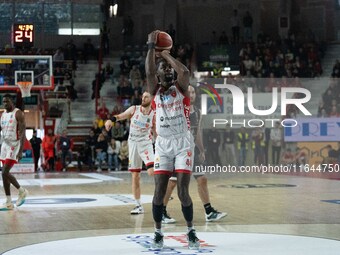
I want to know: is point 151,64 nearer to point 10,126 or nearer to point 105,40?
point 10,126

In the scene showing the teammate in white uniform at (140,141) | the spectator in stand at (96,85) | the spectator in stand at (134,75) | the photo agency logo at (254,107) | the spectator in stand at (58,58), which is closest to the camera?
the teammate in white uniform at (140,141)

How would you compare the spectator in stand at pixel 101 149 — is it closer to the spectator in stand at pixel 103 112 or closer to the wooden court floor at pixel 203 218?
the spectator in stand at pixel 103 112

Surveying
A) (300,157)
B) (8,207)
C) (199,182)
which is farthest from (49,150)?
(199,182)

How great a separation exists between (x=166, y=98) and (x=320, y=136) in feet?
59.3

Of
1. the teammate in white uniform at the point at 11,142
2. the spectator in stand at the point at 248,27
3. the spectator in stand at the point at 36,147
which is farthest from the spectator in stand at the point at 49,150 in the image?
the teammate in white uniform at the point at 11,142

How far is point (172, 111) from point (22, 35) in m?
17.9

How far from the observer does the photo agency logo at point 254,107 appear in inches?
1048

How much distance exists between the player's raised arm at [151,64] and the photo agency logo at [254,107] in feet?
59.6

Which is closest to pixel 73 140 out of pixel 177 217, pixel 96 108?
pixel 96 108

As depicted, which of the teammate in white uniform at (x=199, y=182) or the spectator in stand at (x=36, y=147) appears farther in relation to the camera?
the spectator in stand at (x=36, y=147)

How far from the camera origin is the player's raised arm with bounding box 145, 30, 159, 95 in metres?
8.13

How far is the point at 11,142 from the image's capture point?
13195mm

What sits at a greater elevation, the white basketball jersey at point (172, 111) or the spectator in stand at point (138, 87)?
the white basketball jersey at point (172, 111)

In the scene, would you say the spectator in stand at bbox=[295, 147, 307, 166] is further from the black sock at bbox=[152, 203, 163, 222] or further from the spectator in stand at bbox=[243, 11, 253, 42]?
the black sock at bbox=[152, 203, 163, 222]
